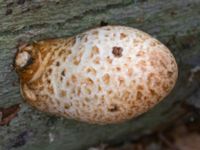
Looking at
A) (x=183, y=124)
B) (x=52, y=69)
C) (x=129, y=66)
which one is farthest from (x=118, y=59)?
(x=183, y=124)

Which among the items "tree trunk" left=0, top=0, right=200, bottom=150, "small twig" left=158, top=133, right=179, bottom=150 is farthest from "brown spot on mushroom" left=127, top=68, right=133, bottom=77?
"small twig" left=158, top=133, right=179, bottom=150

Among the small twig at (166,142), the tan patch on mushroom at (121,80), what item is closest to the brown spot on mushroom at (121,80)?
the tan patch on mushroom at (121,80)

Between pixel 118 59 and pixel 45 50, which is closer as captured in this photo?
pixel 118 59

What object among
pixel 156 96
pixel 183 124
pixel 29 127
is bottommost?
pixel 183 124

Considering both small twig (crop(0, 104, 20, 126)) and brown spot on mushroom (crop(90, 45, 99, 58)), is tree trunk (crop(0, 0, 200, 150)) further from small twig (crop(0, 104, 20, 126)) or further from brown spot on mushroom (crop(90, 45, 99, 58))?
brown spot on mushroom (crop(90, 45, 99, 58))

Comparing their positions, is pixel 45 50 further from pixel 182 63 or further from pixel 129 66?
pixel 182 63

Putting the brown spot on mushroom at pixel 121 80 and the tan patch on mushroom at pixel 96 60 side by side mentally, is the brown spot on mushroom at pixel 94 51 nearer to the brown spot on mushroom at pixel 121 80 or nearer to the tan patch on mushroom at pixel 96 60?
the tan patch on mushroom at pixel 96 60
